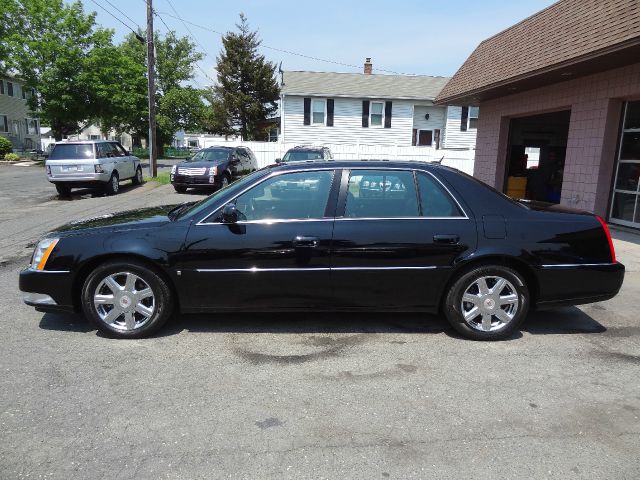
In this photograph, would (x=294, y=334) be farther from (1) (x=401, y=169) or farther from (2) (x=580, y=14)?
(2) (x=580, y=14)

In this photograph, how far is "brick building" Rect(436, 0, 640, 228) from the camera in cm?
856

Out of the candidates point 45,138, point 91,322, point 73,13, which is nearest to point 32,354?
point 91,322

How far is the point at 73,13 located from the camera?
30.8 m

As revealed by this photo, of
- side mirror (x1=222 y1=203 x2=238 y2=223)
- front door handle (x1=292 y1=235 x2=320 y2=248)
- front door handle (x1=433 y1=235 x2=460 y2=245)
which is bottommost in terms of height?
front door handle (x1=292 y1=235 x2=320 y2=248)

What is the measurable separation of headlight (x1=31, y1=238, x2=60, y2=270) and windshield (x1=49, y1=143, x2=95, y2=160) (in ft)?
39.0

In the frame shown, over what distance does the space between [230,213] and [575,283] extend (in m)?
3.16

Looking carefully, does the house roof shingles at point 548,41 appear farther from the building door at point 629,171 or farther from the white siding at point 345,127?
the white siding at point 345,127

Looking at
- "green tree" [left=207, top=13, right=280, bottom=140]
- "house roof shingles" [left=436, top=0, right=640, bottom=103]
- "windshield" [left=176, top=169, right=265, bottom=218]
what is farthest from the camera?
"green tree" [left=207, top=13, right=280, bottom=140]

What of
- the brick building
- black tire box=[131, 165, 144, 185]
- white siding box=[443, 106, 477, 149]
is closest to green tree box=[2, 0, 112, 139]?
black tire box=[131, 165, 144, 185]

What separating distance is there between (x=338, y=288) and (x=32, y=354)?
A: 2.60 metres

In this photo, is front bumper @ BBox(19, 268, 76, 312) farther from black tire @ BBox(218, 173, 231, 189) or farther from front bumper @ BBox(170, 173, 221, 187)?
black tire @ BBox(218, 173, 231, 189)

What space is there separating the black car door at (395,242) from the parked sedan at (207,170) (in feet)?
36.6

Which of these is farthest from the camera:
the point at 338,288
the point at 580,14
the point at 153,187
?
the point at 153,187

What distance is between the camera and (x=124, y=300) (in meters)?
4.21
